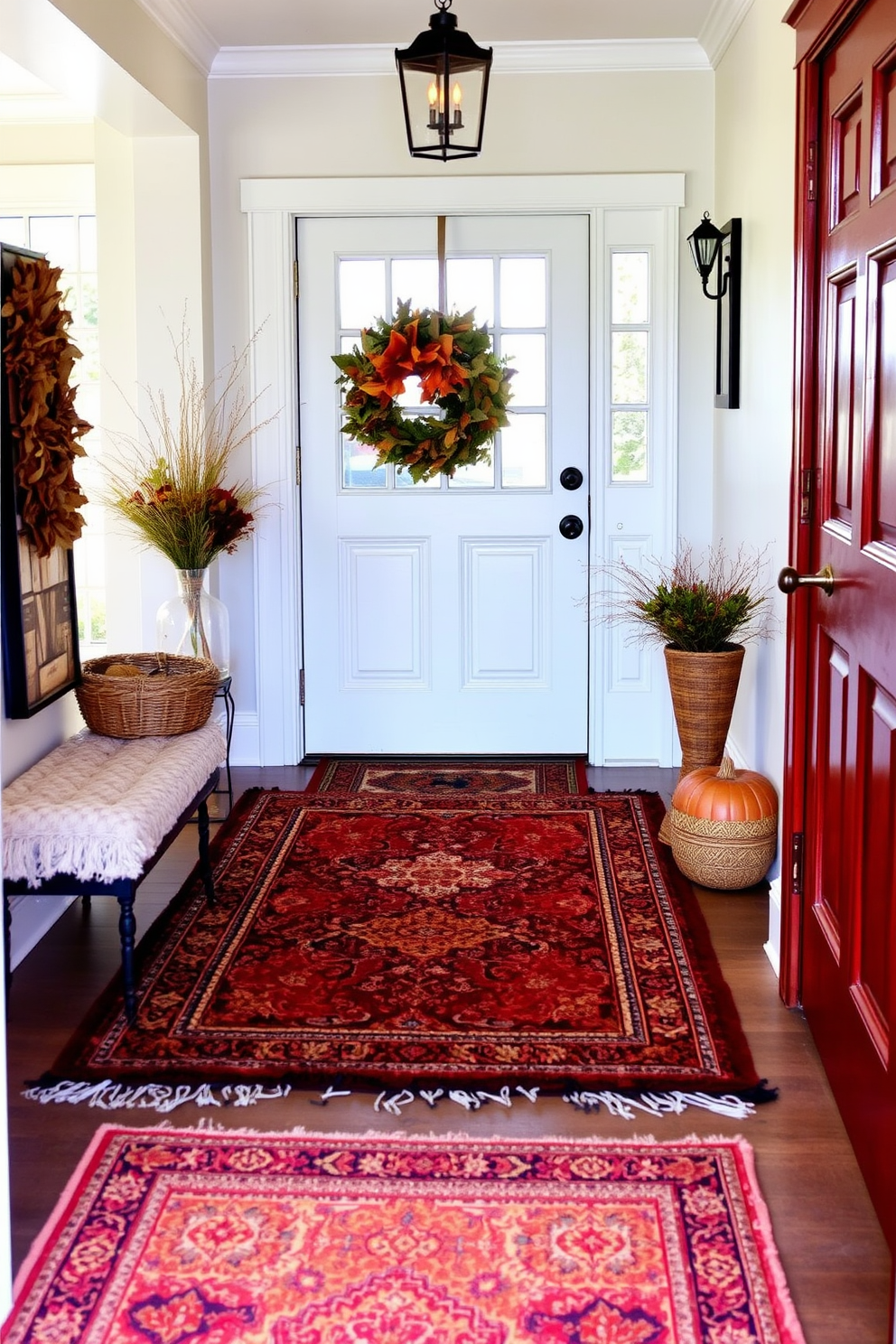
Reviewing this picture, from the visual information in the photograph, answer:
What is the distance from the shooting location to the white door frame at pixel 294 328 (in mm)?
5090

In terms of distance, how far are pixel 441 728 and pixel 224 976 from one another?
2239 mm

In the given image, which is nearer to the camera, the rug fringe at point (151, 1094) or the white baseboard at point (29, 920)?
the rug fringe at point (151, 1094)

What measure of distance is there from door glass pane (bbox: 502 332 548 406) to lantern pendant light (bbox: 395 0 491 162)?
4.06 feet

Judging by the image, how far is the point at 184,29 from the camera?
15.0 feet

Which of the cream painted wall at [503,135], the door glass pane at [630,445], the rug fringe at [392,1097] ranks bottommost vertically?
the rug fringe at [392,1097]

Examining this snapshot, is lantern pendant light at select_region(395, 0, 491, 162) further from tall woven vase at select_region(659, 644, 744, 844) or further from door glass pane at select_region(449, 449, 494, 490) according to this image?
tall woven vase at select_region(659, 644, 744, 844)

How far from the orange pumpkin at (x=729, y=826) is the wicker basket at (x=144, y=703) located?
1.37m

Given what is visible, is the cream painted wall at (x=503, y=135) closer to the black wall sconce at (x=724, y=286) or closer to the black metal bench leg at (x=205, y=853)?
the black wall sconce at (x=724, y=286)

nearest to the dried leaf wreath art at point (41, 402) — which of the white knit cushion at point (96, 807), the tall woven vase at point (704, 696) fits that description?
the white knit cushion at point (96, 807)

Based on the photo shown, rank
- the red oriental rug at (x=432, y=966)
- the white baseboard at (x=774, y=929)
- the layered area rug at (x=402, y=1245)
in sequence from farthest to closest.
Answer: the white baseboard at (x=774, y=929) < the red oriental rug at (x=432, y=966) < the layered area rug at (x=402, y=1245)

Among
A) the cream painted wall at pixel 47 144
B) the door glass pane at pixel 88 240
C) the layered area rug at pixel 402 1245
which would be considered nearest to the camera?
the layered area rug at pixel 402 1245

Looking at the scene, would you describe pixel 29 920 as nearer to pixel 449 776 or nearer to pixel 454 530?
pixel 449 776

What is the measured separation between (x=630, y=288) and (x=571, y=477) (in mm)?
720

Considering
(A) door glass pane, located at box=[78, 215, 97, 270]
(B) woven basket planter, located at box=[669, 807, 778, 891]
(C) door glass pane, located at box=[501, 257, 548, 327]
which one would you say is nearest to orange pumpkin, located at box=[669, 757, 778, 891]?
(B) woven basket planter, located at box=[669, 807, 778, 891]
